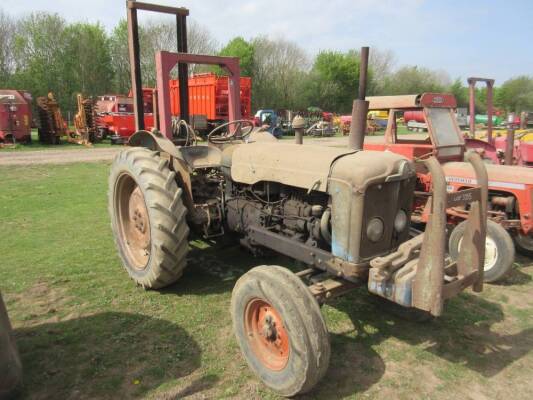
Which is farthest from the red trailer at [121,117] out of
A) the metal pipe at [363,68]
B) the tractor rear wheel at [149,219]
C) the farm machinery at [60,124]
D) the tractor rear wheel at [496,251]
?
the tractor rear wheel at [496,251]

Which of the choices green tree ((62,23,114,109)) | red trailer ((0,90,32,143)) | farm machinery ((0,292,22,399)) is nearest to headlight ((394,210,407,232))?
farm machinery ((0,292,22,399))

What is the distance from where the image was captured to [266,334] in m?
2.64

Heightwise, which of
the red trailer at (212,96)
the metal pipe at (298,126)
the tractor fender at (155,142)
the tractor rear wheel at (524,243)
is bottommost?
the tractor rear wheel at (524,243)

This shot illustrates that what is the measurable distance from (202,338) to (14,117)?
1590 centimetres

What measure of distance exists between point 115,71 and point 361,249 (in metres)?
37.1

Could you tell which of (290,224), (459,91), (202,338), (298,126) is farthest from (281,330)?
(459,91)

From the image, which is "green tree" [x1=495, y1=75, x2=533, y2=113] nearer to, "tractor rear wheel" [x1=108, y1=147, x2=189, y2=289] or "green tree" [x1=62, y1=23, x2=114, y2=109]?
"green tree" [x1=62, y1=23, x2=114, y2=109]

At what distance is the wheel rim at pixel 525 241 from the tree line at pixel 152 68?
992 inches

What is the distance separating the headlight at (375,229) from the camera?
2709mm

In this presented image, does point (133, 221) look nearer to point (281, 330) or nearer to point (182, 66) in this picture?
point (182, 66)

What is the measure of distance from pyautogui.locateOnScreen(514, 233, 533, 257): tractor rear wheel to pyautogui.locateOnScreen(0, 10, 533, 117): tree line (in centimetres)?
2517

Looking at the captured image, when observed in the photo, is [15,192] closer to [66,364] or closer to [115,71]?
[66,364]

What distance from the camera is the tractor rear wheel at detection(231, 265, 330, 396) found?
2326 mm

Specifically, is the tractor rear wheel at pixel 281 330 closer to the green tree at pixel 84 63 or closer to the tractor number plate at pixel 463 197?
the tractor number plate at pixel 463 197
